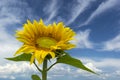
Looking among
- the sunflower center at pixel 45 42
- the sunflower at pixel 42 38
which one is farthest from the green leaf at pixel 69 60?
the sunflower center at pixel 45 42

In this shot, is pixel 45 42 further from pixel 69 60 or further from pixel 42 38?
pixel 69 60

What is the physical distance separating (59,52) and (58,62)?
15 cm

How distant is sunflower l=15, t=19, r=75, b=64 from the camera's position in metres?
2.99

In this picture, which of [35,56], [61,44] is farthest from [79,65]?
[35,56]

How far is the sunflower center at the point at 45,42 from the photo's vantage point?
3.38 meters

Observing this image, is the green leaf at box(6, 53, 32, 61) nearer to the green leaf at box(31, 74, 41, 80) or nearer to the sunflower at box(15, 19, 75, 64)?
the sunflower at box(15, 19, 75, 64)

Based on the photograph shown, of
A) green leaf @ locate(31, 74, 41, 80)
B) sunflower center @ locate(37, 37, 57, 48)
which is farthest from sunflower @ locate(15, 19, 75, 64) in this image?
green leaf @ locate(31, 74, 41, 80)

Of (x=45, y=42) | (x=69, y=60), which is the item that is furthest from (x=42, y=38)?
(x=69, y=60)

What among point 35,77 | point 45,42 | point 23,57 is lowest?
point 35,77

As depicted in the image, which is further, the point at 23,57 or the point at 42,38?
the point at 42,38

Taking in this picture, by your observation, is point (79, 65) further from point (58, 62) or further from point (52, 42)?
point (52, 42)

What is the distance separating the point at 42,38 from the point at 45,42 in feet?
0.37

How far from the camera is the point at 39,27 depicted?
340cm

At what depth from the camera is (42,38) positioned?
11.7 feet
